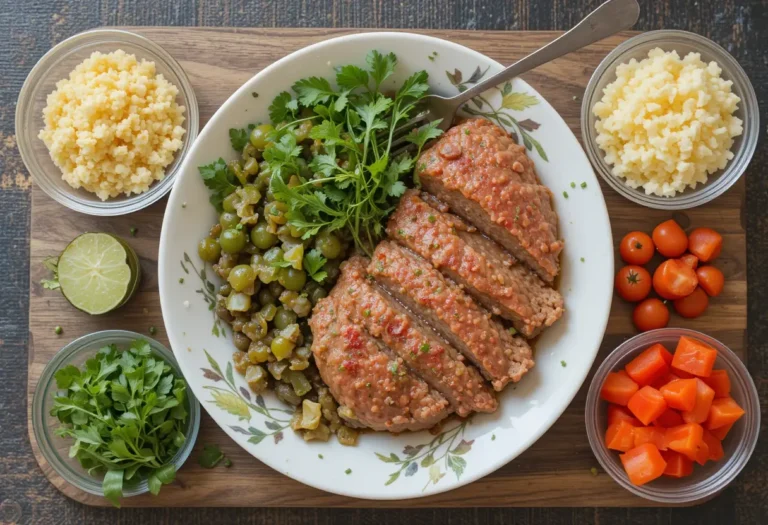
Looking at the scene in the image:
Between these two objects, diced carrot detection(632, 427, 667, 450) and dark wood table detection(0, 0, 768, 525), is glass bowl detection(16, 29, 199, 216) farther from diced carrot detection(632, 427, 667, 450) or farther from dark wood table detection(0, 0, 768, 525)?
diced carrot detection(632, 427, 667, 450)

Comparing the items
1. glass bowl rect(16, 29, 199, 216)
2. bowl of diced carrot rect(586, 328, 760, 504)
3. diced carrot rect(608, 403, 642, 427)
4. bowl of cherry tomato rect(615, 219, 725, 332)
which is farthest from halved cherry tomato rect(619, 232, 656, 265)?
glass bowl rect(16, 29, 199, 216)

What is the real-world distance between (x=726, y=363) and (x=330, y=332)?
2.31m

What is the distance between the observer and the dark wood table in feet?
13.0

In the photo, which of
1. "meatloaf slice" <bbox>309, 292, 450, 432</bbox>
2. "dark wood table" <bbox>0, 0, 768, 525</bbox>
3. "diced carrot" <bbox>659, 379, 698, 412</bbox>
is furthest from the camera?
"dark wood table" <bbox>0, 0, 768, 525</bbox>

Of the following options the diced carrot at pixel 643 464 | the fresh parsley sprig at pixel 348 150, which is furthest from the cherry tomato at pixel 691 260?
the fresh parsley sprig at pixel 348 150

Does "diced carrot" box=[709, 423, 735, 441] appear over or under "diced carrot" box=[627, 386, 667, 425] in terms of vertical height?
under

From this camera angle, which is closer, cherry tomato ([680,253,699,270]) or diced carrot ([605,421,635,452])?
diced carrot ([605,421,635,452])

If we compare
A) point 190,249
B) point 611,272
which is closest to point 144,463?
point 190,249

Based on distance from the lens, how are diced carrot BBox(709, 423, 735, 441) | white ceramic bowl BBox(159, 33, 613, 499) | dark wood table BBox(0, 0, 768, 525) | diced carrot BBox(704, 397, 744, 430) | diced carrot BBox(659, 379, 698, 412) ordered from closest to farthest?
white ceramic bowl BBox(159, 33, 613, 499)
diced carrot BBox(659, 379, 698, 412)
diced carrot BBox(704, 397, 744, 430)
diced carrot BBox(709, 423, 735, 441)
dark wood table BBox(0, 0, 768, 525)

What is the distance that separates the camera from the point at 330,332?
133 inches

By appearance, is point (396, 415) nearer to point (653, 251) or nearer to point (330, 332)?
point (330, 332)

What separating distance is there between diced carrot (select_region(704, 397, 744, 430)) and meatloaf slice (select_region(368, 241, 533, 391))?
3.73 feet

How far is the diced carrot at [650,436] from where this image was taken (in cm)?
367

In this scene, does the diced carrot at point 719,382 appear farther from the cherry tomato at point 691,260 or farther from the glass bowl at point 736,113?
the glass bowl at point 736,113
